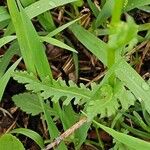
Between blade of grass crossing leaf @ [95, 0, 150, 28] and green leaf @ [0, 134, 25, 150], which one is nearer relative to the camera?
green leaf @ [0, 134, 25, 150]

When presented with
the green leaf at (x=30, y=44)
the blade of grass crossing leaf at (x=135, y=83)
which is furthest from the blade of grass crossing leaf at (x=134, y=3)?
the green leaf at (x=30, y=44)

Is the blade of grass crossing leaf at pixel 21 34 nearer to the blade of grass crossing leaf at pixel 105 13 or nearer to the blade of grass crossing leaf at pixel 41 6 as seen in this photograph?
the blade of grass crossing leaf at pixel 41 6

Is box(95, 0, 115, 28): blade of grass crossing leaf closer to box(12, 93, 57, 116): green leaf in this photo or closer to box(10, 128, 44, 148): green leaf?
box(12, 93, 57, 116): green leaf

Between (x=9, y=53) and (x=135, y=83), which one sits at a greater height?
(x=9, y=53)

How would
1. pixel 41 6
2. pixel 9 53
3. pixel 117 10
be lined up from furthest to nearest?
pixel 9 53
pixel 41 6
pixel 117 10

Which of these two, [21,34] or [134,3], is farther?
[134,3]

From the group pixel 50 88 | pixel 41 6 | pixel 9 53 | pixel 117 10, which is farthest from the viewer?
pixel 9 53

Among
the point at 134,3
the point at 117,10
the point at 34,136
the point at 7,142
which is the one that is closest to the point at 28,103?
the point at 34,136

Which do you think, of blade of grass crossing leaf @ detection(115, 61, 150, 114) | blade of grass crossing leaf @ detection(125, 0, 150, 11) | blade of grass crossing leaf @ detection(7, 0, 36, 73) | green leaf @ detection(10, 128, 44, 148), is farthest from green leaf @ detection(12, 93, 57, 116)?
blade of grass crossing leaf @ detection(125, 0, 150, 11)

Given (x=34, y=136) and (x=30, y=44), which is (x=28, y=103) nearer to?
(x=34, y=136)

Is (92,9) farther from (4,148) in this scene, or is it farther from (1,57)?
(4,148)
